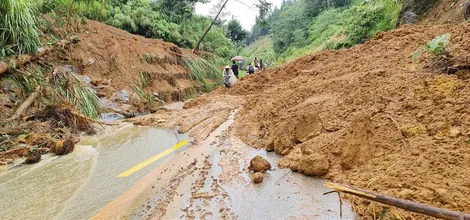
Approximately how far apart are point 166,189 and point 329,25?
28.0 meters

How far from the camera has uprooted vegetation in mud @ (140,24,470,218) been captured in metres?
2.01

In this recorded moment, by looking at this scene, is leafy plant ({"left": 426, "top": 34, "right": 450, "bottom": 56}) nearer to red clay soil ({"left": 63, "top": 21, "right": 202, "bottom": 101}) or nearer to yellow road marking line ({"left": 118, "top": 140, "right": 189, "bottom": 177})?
yellow road marking line ({"left": 118, "top": 140, "right": 189, "bottom": 177})

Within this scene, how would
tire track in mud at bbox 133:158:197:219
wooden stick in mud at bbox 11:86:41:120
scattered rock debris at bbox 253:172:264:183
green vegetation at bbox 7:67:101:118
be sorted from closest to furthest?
tire track in mud at bbox 133:158:197:219 → scattered rock debris at bbox 253:172:264:183 → wooden stick in mud at bbox 11:86:41:120 → green vegetation at bbox 7:67:101:118

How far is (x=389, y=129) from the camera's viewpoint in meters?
2.69

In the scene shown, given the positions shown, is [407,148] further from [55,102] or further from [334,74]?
[55,102]

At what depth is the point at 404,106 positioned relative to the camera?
2854mm

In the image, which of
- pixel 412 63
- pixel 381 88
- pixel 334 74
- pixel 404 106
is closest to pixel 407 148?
pixel 404 106

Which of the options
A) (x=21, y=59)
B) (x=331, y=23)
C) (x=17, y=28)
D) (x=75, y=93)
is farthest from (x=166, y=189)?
(x=331, y=23)

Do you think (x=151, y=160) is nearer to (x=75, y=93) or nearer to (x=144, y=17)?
(x=75, y=93)

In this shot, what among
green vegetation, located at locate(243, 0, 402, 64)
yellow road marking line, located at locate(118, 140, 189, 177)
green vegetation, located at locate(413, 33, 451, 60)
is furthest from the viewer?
green vegetation, located at locate(243, 0, 402, 64)

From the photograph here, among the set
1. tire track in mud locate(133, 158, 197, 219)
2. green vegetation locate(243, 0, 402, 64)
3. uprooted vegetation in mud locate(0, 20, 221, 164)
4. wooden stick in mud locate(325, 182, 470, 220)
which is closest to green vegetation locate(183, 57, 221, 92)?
uprooted vegetation in mud locate(0, 20, 221, 164)

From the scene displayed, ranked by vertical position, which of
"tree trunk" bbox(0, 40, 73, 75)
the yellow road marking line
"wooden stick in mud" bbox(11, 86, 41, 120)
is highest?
"tree trunk" bbox(0, 40, 73, 75)

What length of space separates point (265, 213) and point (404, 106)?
1.74 m

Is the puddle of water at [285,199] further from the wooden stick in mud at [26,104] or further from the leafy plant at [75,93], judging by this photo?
the leafy plant at [75,93]
